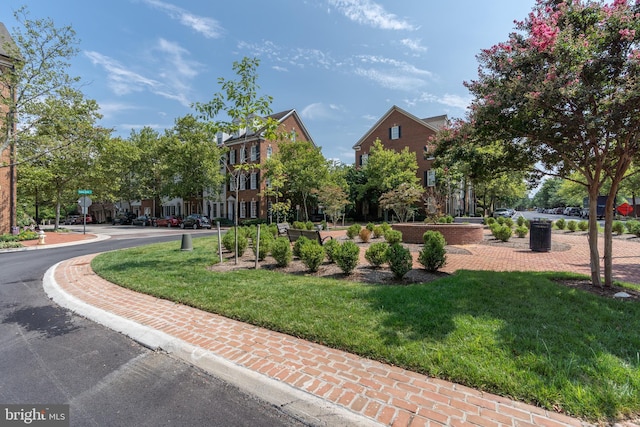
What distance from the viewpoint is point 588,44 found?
4438 mm

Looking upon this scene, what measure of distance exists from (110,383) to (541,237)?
42.5 feet

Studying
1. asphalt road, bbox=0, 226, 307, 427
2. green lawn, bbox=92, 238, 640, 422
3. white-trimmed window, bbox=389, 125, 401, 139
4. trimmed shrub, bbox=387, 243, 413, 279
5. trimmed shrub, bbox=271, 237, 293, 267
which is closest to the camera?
asphalt road, bbox=0, 226, 307, 427

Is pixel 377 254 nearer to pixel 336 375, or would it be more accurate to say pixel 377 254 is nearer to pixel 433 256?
pixel 433 256

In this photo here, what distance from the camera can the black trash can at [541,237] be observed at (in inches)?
422

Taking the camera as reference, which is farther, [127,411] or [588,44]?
[588,44]

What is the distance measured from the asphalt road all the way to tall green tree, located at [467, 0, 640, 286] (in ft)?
17.8

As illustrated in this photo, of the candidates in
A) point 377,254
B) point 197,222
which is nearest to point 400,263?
point 377,254

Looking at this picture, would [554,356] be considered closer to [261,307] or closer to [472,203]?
[261,307]

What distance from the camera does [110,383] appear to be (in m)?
3.05

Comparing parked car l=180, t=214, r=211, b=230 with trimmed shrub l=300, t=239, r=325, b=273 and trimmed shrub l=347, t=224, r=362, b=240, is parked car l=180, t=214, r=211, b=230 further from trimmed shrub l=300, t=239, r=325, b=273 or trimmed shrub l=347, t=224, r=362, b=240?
trimmed shrub l=300, t=239, r=325, b=273

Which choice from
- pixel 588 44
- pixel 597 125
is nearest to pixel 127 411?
pixel 597 125

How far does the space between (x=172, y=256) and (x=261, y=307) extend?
6.38 metres

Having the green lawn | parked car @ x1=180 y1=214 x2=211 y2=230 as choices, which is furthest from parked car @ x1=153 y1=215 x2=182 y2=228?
the green lawn

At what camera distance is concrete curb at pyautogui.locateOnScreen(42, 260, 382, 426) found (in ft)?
8.02
